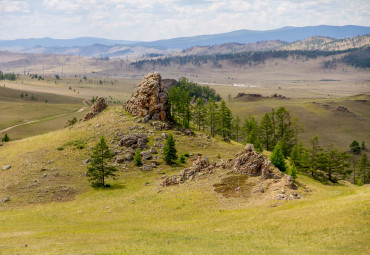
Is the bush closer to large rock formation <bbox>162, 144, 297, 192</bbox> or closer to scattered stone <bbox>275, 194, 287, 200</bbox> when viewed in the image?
large rock formation <bbox>162, 144, 297, 192</bbox>

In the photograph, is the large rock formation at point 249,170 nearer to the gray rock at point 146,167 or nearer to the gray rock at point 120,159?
the gray rock at point 146,167

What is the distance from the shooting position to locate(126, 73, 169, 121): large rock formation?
92938mm

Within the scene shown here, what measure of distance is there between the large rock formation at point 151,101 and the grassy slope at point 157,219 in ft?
77.3

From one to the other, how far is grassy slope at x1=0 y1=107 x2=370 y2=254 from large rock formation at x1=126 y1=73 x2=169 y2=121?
23.6 meters

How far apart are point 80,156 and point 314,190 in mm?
52076

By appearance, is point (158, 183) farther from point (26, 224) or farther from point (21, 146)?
point (21, 146)

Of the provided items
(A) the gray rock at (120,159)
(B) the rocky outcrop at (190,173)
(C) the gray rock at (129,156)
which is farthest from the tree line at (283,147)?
(A) the gray rock at (120,159)

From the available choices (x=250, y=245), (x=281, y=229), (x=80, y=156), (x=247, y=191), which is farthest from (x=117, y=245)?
(x=80, y=156)

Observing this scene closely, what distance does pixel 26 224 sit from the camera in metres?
45.3

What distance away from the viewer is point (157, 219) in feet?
152

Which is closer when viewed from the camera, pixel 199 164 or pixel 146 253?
pixel 146 253

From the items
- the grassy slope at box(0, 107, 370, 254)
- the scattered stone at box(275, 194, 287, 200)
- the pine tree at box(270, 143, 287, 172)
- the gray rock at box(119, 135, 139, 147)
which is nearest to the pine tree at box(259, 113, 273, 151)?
the grassy slope at box(0, 107, 370, 254)

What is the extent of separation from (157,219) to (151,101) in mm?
51949

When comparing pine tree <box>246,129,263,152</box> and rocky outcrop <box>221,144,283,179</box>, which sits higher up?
rocky outcrop <box>221,144,283,179</box>
